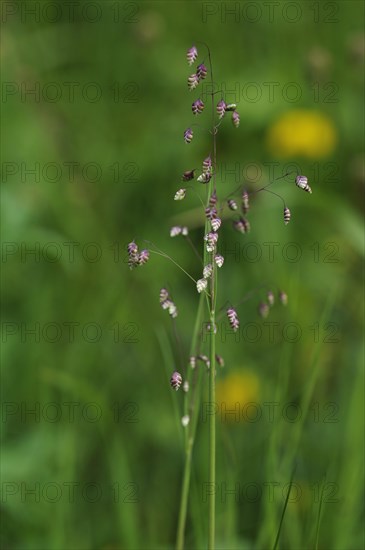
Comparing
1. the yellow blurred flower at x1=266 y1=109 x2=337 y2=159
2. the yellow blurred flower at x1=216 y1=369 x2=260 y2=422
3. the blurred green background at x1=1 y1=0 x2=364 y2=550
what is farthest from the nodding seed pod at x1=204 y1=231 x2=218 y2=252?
the yellow blurred flower at x1=266 y1=109 x2=337 y2=159

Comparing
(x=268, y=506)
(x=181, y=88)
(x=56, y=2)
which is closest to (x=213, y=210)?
(x=268, y=506)

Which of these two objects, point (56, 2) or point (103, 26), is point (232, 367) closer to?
point (103, 26)

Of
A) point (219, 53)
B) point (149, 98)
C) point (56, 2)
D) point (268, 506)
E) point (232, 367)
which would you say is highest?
point (56, 2)

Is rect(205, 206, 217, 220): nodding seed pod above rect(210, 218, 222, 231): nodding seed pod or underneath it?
above

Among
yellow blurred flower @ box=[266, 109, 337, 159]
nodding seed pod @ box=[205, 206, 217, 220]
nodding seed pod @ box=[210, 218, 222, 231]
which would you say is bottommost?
nodding seed pod @ box=[210, 218, 222, 231]

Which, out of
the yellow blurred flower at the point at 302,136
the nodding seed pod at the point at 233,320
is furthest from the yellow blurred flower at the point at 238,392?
the nodding seed pod at the point at 233,320

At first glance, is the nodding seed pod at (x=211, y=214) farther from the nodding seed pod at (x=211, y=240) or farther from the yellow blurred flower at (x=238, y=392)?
the yellow blurred flower at (x=238, y=392)

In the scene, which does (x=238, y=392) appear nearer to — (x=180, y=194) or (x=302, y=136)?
(x=302, y=136)

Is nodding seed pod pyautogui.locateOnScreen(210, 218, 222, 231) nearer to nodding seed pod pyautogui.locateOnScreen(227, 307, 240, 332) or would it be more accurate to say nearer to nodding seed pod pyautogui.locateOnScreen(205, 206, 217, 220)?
nodding seed pod pyautogui.locateOnScreen(205, 206, 217, 220)
